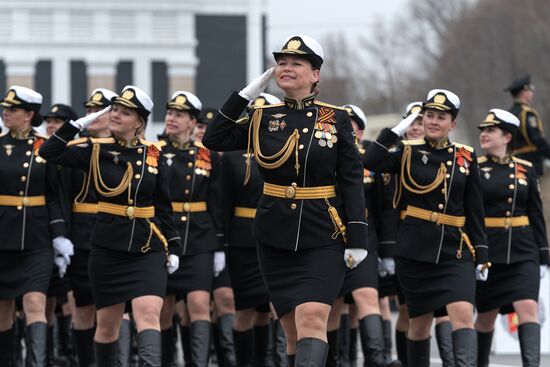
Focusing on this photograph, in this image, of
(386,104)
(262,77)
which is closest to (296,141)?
(262,77)

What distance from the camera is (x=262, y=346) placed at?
533 inches

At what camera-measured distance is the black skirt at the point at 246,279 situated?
522 inches

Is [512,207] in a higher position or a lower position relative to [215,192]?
lower

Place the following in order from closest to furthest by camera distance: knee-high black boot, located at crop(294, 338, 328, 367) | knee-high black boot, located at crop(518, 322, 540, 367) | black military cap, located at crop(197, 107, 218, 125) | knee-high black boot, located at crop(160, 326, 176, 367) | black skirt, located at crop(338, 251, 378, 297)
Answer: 1. knee-high black boot, located at crop(294, 338, 328, 367)
2. knee-high black boot, located at crop(518, 322, 540, 367)
3. black skirt, located at crop(338, 251, 378, 297)
4. knee-high black boot, located at crop(160, 326, 176, 367)
5. black military cap, located at crop(197, 107, 218, 125)

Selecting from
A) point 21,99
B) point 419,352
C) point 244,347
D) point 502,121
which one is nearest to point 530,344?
point 419,352

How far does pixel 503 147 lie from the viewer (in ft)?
41.9

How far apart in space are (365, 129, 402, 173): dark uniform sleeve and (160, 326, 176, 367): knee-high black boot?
103 inches

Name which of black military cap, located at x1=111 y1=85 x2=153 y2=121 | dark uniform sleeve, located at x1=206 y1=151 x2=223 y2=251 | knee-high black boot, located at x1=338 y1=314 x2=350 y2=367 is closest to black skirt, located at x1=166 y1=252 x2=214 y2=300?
dark uniform sleeve, located at x1=206 y1=151 x2=223 y2=251

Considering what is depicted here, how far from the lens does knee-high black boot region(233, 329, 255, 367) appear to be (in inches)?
520

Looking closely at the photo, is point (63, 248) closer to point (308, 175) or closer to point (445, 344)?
point (445, 344)

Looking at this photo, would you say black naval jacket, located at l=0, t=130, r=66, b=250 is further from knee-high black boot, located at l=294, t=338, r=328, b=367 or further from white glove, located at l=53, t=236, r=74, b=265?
knee-high black boot, located at l=294, t=338, r=328, b=367

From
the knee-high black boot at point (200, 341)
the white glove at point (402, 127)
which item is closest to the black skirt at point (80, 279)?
the knee-high black boot at point (200, 341)

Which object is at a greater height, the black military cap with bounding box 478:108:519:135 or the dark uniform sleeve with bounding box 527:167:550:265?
the black military cap with bounding box 478:108:519:135

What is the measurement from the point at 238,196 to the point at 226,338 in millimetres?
1223
